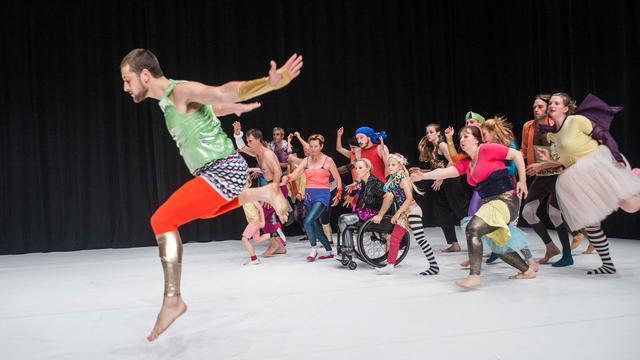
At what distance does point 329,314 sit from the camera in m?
3.55

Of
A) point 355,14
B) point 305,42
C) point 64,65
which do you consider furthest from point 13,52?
point 355,14

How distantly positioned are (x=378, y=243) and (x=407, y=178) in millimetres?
1157

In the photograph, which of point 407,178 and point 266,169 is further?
point 266,169

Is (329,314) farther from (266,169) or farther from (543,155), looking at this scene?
(266,169)

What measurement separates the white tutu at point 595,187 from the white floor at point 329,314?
1.70 ft

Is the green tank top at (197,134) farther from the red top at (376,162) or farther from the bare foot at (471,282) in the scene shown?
the red top at (376,162)

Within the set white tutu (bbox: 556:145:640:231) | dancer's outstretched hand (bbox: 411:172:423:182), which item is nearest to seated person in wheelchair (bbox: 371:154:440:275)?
dancer's outstretched hand (bbox: 411:172:423:182)

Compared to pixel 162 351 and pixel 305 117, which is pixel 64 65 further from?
pixel 162 351

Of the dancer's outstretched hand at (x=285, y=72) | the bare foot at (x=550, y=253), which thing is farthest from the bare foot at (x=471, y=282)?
the dancer's outstretched hand at (x=285, y=72)

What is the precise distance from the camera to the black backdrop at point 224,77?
7645mm

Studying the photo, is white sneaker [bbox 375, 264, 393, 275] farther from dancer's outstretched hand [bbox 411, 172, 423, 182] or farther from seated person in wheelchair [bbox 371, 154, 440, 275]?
dancer's outstretched hand [bbox 411, 172, 423, 182]

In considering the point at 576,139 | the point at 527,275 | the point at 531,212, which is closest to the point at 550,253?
the point at 531,212

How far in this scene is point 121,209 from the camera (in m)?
8.07

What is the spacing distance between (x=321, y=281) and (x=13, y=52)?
222 inches
